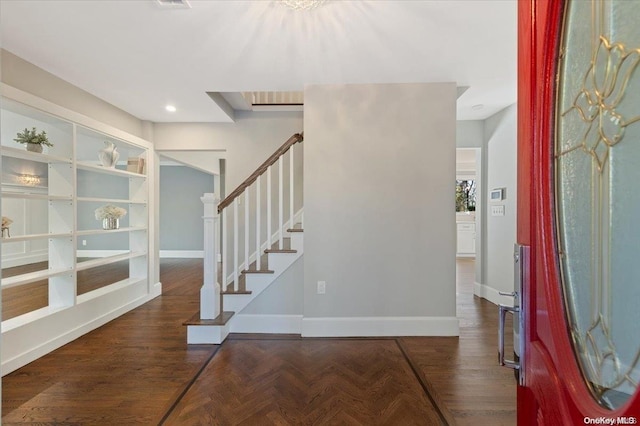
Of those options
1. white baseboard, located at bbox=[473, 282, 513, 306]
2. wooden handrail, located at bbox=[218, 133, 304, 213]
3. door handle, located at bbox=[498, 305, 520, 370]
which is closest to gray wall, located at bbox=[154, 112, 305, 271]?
wooden handrail, located at bbox=[218, 133, 304, 213]

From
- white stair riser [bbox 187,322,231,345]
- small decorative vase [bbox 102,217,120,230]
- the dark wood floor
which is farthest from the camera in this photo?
small decorative vase [bbox 102,217,120,230]

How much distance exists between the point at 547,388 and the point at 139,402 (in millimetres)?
2334

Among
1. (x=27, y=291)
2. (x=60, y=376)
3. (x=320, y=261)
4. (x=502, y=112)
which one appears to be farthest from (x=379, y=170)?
(x=27, y=291)

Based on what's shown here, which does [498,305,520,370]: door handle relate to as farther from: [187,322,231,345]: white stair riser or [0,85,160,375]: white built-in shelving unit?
[0,85,160,375]: white built-in shelving unit

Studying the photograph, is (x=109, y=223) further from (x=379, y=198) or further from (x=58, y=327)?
(x=379, y=198)

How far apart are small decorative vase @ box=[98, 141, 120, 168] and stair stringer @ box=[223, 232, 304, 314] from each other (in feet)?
7.40

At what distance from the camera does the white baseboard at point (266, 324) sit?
295 cm

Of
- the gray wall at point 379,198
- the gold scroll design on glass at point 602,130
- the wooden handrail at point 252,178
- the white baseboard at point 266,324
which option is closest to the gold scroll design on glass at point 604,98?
the gold scroll design on glass at point 602,130

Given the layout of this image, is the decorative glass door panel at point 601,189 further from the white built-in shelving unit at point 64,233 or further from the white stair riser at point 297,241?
the white built-in shelving unit at point 64,233

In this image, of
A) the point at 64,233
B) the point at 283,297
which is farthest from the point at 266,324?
the point at 64,233

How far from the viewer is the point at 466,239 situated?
8.05 meters

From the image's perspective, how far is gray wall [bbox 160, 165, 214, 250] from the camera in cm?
821

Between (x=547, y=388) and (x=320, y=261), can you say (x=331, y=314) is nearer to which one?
(x=320, y=261)

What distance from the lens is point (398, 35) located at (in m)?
2.12
